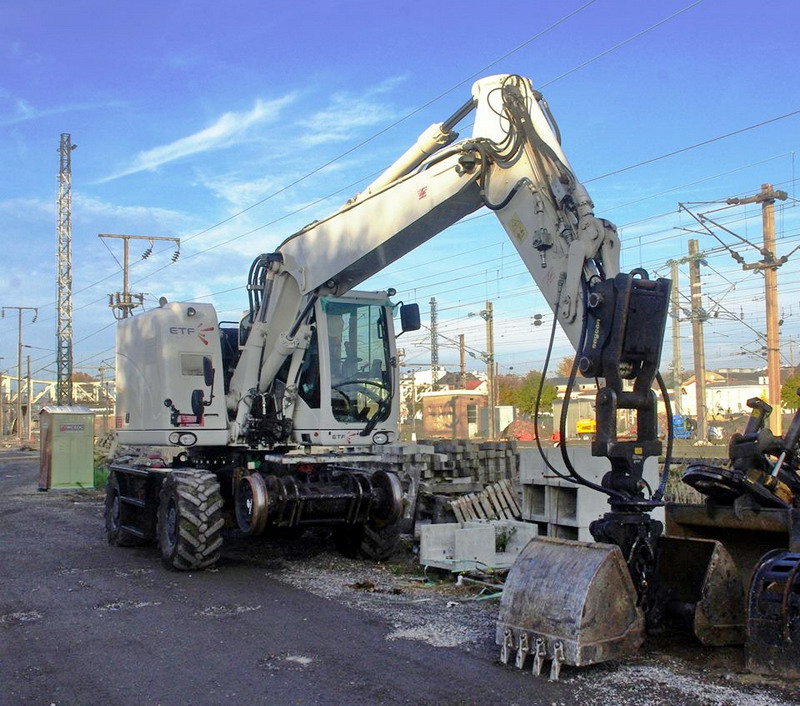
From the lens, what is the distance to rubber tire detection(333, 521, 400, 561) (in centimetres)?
1040

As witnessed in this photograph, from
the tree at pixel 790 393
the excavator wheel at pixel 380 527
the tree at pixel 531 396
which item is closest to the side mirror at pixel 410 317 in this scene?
the excavator wheel at pixel 380 527

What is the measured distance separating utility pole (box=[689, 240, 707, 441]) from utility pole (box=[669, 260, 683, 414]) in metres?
1.04

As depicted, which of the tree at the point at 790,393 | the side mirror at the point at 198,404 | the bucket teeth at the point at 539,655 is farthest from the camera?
the tree at the point at 790,393

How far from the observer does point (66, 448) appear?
22.8 m

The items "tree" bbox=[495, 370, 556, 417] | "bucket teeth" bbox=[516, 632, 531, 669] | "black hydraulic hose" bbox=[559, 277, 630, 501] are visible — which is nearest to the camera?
"bucket teeth" bbox=[516, 632, 531, 669]

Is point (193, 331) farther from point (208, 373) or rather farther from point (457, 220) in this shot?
point (457, 220)

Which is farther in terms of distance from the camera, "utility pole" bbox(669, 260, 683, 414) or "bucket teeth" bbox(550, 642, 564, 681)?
"utility pole" bbox(669, 260, 683, 414)

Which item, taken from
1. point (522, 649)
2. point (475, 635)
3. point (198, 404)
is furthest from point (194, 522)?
point (522, 649)

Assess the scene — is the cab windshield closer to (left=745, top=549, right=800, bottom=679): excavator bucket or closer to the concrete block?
the concrete block

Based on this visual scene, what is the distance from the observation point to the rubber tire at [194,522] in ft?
31.5

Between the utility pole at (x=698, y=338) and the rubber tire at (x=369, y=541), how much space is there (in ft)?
81.2

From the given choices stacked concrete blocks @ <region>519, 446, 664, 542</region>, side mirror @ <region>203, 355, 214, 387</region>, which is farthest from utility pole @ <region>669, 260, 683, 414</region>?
side mirror @ <region>203, 355, 214, 387</region>

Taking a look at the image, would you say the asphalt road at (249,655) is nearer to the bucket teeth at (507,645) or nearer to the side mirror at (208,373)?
the bucket teeth at (507,645)

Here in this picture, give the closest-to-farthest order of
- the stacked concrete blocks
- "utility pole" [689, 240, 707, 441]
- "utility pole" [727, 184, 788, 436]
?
the stacked concrete blocks → "utility pole" [727, 184, 788, 436] → "utility pole" [689, 240, 707, 441]
